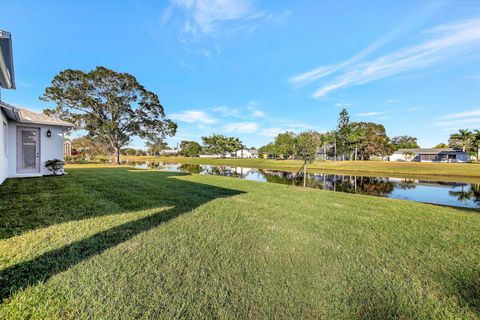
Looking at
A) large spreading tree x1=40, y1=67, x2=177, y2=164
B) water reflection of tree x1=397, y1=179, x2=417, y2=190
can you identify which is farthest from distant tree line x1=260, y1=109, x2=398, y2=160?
large spreading tree x1=40, y1=67, x2=177, y2=164

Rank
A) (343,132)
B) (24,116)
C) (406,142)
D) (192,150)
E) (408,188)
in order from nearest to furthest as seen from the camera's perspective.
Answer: (24,116) → (408,188) → (343,132) → (192,150) → (406,142)

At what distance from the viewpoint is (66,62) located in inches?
859

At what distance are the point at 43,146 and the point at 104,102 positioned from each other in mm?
16748

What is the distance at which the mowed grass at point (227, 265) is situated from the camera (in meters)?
1.88

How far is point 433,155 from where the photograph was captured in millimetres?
52688

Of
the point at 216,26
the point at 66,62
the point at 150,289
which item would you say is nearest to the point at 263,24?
the point at 216,26

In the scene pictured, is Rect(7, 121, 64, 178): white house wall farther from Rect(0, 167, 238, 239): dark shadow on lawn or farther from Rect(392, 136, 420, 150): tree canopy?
Rect(392, 136, 420, 150): tree canopy

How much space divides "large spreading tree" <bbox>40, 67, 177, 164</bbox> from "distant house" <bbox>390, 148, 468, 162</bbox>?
209 ft

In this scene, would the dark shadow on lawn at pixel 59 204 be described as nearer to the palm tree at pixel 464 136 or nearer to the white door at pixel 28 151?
the white door at pixel 28 151

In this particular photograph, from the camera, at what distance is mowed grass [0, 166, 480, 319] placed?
6.15ft

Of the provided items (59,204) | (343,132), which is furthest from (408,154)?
(59,204)

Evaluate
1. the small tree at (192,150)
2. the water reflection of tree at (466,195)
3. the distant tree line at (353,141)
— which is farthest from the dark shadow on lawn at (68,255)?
the small tree at (192,150)

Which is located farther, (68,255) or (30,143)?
(30,143)

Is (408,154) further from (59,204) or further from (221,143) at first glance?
(59,204)
